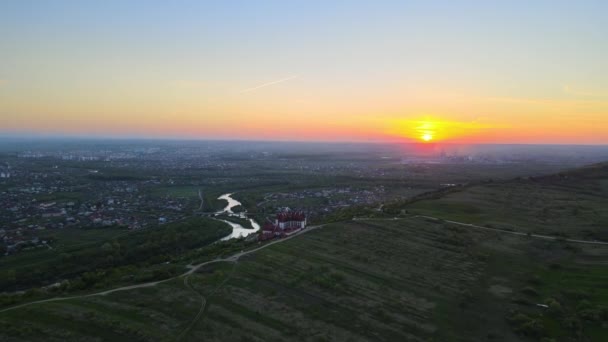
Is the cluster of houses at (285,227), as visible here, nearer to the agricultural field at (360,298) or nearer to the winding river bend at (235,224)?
the agricultural field at (360,298)

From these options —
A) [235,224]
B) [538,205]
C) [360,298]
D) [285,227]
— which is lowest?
[235,224]

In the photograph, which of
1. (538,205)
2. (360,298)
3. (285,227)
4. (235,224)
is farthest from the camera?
(235,224)

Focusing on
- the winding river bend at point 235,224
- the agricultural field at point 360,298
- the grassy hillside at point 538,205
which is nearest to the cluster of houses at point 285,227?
the agricultural field at point 360,298

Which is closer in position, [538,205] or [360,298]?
[360,298]

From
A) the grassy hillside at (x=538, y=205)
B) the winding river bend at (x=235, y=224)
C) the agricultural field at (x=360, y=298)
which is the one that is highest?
the grassy hillside at (x=538, y=205)

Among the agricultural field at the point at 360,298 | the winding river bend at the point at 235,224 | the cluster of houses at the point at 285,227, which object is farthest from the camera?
the winding river bend at the point at 235,224

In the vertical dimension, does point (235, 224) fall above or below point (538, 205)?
below

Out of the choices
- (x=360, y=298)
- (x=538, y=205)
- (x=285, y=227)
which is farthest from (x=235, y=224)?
(x=538, y=205)

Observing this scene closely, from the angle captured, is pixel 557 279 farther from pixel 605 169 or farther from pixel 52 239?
pixel 605 169

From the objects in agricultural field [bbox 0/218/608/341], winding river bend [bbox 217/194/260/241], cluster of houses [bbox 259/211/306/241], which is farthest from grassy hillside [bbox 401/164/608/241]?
winding river bend [bbox 217/194/260/241]

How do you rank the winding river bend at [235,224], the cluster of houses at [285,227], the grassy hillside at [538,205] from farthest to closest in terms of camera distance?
the winding river bend at [235,224] < the grassy hillside at [538,205] < the cluster of houses at [285,227]

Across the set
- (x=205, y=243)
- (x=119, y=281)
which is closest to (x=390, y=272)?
(x=119, y=281)

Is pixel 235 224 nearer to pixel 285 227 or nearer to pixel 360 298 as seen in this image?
→ pixel 285 227
